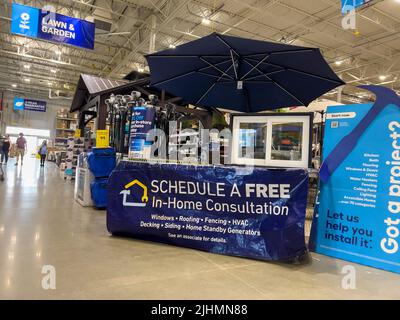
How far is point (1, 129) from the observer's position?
2267cm

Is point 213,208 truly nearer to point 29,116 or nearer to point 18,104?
point 18,104

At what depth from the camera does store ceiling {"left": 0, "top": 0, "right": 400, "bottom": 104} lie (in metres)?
8.62

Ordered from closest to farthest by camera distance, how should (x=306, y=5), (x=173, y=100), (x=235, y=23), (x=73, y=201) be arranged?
(x=73, y=201), (x=173, y=100), (x=306, y=5), (x=235, y=23)

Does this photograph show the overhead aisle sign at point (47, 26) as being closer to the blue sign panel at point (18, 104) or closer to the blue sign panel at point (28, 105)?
the blue sign panel at point (28, 105)

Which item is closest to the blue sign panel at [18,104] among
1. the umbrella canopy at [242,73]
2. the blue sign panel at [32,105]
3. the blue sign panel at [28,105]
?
the blue sign panel at [28,105]

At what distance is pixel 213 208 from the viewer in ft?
9.61

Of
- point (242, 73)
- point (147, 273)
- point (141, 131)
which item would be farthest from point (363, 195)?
point (141, 131)

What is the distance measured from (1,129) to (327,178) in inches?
1008

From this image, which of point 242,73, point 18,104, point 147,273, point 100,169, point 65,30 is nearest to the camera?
point 147,273

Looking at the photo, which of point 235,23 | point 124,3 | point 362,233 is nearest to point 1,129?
point 124,3

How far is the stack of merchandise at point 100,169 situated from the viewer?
494 cm

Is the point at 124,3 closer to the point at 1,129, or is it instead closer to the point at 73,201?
the point at 73,201

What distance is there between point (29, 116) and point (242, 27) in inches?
849

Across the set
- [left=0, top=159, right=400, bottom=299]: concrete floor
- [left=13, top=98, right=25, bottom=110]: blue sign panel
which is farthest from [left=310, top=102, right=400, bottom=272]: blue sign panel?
[left=13, top=98, right=25, bottom=110]: blue sign panel
